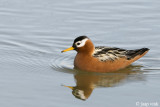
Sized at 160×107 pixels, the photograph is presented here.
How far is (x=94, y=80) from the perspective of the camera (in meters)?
14.7

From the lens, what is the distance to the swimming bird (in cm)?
1572

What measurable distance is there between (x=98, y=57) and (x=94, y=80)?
146 cm

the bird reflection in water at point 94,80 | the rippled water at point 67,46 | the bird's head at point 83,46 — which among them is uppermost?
the bird's head at point 83,46

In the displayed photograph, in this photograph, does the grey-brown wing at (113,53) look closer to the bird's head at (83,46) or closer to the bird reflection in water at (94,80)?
the bird's head at (83,46)

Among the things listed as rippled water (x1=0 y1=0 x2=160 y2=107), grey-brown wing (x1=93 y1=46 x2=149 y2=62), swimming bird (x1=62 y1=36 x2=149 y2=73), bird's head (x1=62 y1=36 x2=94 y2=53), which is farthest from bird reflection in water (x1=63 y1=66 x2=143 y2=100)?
bird's head (x1=62 y1=36 x2=94 y2=53)

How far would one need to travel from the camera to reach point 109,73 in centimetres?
1560

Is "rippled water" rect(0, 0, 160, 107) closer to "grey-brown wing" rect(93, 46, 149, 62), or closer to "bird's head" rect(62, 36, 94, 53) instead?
"grey-brown wing" rect(93, 46, 149, 62)

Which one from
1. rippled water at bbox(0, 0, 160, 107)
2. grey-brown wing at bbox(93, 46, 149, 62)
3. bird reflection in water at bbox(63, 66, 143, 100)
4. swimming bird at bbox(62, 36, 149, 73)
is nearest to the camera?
rippled water at bbox(0, 0, 160, 107)

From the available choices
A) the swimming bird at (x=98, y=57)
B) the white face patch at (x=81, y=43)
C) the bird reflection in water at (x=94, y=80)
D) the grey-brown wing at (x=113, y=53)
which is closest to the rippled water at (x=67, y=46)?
the bird reflection in water at (x=94, y=80)

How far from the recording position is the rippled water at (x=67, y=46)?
1292 centimetres

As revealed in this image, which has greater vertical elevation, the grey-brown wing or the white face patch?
the white face patch

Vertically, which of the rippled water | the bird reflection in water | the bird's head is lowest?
the bird reflection in water

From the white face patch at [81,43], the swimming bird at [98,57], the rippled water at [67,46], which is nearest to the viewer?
the rippled water at [67,46]

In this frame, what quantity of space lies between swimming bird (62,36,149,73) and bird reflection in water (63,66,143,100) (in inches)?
11.2
